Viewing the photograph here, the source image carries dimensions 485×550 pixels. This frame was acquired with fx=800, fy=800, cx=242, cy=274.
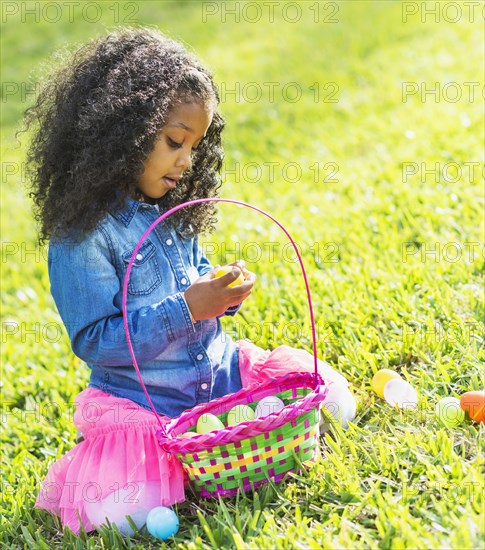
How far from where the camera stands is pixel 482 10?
6.58 m

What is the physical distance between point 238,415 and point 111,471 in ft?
1.31

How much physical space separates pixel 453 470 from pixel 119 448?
94cm

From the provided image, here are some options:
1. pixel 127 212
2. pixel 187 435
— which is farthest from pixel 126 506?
pixel 127 212

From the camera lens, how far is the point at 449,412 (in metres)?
2.32

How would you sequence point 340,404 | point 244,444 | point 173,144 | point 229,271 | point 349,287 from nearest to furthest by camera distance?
point 244,444 < point 229,271 < point 173,144 < point 340,404 < point 349,287

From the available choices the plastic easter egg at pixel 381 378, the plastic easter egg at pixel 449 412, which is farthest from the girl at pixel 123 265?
the plastic easter egg at pixel 449 412

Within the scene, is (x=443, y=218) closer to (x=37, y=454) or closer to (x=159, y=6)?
(x=37, y=454)

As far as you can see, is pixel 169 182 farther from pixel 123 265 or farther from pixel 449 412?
pixel 449 412

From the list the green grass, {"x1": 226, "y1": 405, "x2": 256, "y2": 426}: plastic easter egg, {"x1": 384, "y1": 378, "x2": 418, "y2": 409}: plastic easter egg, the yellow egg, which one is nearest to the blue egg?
the green grass

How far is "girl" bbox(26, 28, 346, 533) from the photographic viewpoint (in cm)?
227

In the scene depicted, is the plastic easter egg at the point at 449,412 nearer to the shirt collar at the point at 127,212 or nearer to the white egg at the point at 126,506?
the white egg at the point at 126,506

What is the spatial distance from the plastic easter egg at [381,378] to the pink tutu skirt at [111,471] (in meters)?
0.13

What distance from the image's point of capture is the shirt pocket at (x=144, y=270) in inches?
95.3

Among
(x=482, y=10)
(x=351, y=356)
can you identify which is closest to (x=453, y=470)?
(x=351, y=356)
